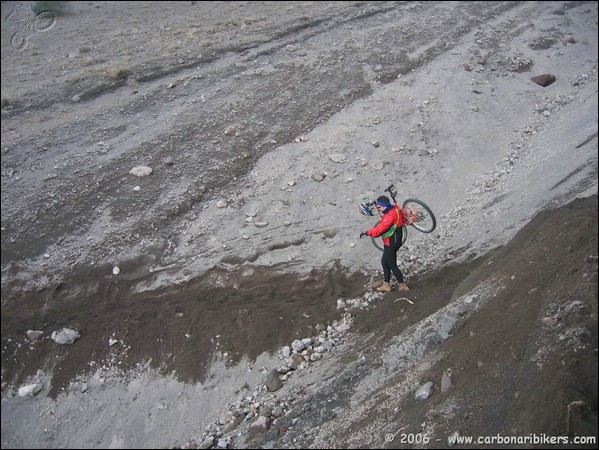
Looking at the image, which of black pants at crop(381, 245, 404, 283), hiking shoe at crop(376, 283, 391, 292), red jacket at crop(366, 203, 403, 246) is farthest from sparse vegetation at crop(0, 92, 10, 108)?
hiking shoe at crop(376, 283, 391, 292)

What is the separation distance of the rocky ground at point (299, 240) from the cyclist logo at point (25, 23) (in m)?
2.85

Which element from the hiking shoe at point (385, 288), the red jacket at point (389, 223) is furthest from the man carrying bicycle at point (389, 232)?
the hiking shoe at point (385, 288)

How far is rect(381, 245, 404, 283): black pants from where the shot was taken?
7.90 m

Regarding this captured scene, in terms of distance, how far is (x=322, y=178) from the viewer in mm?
10781

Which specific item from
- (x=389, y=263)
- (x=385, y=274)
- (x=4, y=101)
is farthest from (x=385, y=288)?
(x=4, y=101)

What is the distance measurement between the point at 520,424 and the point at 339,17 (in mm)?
A: 16387

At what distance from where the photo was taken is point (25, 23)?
62.8ft

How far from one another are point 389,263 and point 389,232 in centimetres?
68

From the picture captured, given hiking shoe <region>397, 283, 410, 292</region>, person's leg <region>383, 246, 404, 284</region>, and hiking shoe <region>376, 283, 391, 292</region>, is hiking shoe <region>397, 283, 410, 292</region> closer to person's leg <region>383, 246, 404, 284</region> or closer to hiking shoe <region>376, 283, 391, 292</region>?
person's leg <region>383, 246, 404, 284</region>

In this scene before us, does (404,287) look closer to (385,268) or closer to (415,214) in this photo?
(385,268)

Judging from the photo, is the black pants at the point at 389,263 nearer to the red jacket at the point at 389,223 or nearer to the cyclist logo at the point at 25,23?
the red jacket at the point at 389,223

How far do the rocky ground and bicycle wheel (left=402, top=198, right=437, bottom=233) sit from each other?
338 mm

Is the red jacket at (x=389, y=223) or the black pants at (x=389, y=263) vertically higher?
the red jacket at (x=389, y=223)

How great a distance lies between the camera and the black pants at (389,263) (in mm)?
7898
